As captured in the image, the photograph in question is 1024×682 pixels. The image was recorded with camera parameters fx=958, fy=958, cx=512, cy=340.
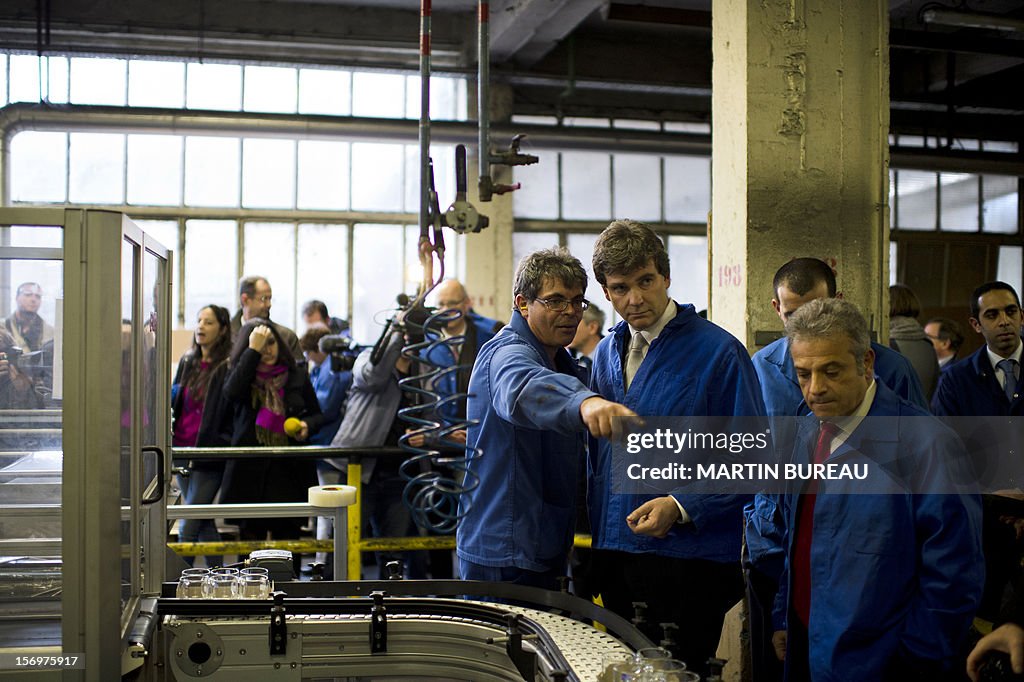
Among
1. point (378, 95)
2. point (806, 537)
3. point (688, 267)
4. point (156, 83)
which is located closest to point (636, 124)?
point (688, 267)

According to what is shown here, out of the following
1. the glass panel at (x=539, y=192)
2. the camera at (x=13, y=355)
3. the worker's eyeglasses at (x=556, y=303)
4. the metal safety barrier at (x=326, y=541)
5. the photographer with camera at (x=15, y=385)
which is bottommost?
the metal safety barrier at (x=326, y=541)

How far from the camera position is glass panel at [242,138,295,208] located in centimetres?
835

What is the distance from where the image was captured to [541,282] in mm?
2188

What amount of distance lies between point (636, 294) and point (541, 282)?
8.8 inches

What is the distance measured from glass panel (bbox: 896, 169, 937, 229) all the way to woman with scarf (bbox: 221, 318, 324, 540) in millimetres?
7398

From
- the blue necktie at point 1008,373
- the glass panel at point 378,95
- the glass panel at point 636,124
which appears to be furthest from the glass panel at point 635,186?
the blue necktie at point 1008,373

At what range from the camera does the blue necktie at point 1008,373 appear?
3.68 meters

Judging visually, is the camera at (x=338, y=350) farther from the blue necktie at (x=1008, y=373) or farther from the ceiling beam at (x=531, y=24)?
the ceiling beam at (x=531, y=24)

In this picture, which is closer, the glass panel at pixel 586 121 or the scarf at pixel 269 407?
the scarf at pixel 269 407

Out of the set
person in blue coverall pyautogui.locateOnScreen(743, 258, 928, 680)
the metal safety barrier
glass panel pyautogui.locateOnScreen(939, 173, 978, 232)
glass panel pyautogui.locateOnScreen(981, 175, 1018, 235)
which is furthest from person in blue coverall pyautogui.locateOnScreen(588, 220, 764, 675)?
glass panel pyautogui.locateOnScreen(981, 175, 1018, 235)

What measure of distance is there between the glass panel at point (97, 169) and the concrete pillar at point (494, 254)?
9.78 feet

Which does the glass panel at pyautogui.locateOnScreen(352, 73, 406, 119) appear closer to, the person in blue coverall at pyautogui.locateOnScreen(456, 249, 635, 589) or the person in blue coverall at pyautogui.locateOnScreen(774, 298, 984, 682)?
the person in blue coverall at pyautogui.locateOnScreen(456, 249, 635, 589)

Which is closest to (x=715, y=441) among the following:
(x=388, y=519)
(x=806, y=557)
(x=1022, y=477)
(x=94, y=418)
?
(x=806, y=557)

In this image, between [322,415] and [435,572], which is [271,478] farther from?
[435,572]
